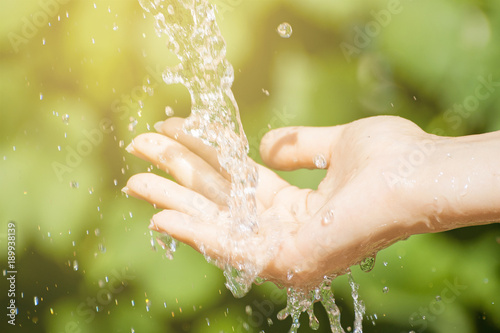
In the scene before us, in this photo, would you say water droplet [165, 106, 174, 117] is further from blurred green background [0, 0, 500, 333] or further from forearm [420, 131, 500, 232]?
A: forearm [420, 131, 500, 232]

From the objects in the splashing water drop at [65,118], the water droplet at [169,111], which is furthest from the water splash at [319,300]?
the splashing water drop at [65,118]

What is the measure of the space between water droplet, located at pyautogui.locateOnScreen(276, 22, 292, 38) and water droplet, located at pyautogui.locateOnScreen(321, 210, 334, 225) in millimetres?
529

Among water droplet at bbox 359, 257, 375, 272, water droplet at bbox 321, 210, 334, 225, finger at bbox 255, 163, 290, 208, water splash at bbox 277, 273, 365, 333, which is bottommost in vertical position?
water splash at bbox 277, 273, 365, 333

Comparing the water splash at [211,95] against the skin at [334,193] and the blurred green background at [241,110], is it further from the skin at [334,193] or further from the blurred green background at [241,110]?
the blurred green background at [241,110]

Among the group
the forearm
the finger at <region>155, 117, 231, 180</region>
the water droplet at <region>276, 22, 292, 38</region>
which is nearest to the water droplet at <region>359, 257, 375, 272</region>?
the forearm

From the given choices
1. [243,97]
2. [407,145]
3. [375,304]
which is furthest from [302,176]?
[407,145]

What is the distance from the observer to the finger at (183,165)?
92 centimetres

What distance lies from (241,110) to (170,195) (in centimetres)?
46

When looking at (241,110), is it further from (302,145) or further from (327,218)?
(327,218)

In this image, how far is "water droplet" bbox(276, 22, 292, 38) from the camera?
3.69ft

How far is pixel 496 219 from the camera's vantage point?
2.26 feet

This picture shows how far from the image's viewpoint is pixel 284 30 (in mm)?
1131

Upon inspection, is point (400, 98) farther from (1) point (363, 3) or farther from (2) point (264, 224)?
(2) point (264, 224)

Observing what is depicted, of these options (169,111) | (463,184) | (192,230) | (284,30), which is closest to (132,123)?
(169,111)
